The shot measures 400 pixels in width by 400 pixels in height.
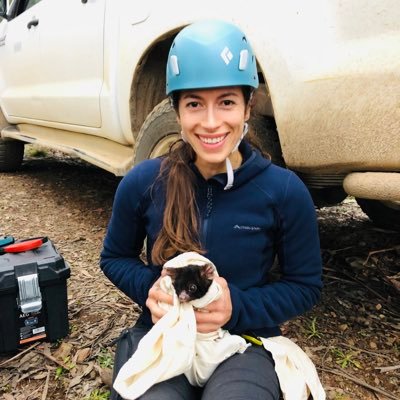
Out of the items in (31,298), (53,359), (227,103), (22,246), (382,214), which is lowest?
(53,359)

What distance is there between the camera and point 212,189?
161 centimetres

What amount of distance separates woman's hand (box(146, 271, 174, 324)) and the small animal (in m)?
0.08

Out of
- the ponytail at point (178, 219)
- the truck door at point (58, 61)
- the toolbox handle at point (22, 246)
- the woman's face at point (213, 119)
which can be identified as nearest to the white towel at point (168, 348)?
the ponytail at point (178, 219)

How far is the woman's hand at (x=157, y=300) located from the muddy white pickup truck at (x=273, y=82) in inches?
30.0

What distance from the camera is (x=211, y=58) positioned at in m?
1.47

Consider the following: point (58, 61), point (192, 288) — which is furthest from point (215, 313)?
point (58, 61)

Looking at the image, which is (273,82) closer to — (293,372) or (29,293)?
(293,372)

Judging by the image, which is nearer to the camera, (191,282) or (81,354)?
(191,282)

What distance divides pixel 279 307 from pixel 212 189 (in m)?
0.42

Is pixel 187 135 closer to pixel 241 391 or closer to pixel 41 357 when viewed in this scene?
pixel 241 391

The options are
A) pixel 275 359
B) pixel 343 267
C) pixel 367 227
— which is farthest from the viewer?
pixel 367 227

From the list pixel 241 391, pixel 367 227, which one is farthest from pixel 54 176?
pixel 241 391

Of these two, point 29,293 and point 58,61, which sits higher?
point 58,61

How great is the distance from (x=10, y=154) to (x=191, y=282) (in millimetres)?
4459
